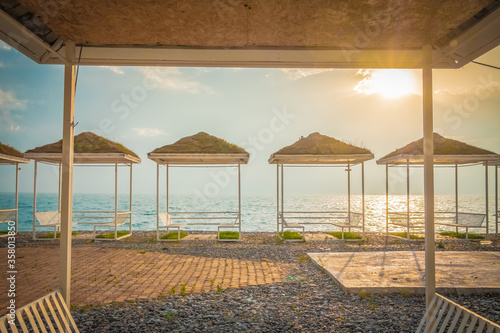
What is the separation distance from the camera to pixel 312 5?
111 inches

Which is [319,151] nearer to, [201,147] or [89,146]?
[201,147]

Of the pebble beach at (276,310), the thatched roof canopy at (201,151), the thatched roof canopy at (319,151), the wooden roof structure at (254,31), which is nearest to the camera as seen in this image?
the wooden roof structure at (254,31)

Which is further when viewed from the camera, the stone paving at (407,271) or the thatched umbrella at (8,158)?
the thatched umbrella at (8,158)

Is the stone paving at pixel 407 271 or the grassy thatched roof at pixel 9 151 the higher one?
the grassy thatched roof at pixel 9 151

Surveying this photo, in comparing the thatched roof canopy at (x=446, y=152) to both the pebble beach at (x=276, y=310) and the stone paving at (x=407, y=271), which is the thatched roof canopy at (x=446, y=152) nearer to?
the stone paving at (x=407, y=271)

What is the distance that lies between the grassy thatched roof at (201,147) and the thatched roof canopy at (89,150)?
3.91ft

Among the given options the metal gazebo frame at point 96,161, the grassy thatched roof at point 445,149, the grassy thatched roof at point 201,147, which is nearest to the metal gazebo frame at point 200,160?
the grassy thatched roof at point 201,147

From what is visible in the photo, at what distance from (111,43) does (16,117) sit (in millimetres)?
30200

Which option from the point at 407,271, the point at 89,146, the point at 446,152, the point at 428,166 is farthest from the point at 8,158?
the point at 446,152

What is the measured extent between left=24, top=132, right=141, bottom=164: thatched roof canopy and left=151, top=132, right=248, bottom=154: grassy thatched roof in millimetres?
1191

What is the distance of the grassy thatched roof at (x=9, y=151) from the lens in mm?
10812

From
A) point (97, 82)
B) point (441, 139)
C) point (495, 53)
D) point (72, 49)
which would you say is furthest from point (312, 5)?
point (97, 82)

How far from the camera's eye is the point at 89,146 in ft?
34.3

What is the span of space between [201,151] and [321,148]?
138 inches
